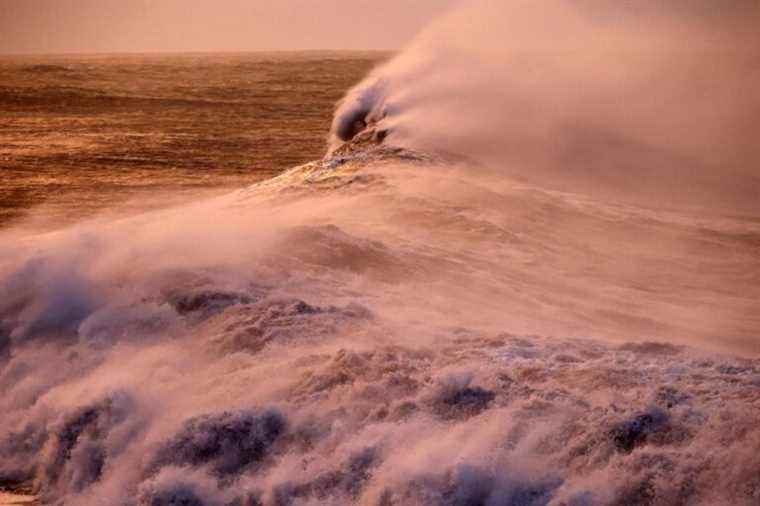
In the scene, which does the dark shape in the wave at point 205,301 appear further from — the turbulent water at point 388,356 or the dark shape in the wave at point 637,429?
the dark shape in the wave at point 637,429

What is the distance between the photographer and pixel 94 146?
789 inches

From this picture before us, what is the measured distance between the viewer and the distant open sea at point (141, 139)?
14578 mm

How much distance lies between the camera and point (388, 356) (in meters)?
5.23

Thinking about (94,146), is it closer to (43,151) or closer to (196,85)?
(43,151)

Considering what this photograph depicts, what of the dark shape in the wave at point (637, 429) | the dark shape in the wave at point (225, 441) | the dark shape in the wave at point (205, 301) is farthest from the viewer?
the dark shape in the wave at point (205, 301)

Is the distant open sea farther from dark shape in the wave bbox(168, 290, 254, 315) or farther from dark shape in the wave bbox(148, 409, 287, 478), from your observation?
dark shape in the wave bbox(148, 409, 287, 478)

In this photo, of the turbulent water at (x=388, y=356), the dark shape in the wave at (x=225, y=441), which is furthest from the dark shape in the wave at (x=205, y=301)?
the dark shape in the wave at (x=225, y=441)

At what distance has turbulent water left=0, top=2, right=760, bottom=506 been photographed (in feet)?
13.6

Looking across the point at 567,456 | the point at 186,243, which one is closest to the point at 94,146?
the point at 186,243

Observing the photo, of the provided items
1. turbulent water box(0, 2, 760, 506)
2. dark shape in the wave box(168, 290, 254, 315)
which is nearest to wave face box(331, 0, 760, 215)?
turbulent water box(0, 2, 760, 506)

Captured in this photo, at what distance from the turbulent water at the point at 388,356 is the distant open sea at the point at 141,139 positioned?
4.95m

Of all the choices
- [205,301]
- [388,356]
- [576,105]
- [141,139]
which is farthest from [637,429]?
[141,139]

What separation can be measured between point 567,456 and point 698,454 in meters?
0.58

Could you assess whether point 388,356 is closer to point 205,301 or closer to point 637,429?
point 637,429
